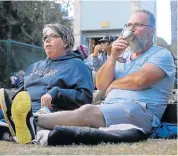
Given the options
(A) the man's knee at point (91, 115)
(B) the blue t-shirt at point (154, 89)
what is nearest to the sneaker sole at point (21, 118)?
(A) the man's knee at point (91, 115)

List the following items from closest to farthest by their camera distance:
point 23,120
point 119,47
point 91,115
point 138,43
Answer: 1. point 23,120
2. point 91,115
3. point 119,47
4. point 138,43

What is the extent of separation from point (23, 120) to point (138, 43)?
3.99ft

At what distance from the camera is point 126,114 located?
3.07m

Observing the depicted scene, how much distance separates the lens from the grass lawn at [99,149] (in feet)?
7.65

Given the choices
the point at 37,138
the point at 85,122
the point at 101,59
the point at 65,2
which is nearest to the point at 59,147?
the point at 37,138

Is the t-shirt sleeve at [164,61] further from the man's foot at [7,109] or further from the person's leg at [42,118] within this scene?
the man's foot at [7,109]

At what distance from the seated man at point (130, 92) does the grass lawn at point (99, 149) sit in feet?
1.00

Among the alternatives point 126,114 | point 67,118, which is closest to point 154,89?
point 126,114

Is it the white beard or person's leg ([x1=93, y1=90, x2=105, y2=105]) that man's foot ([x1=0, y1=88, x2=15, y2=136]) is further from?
person's leg ([x1=93, y1=90, x2=105, y2=105])

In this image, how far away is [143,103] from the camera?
319 cm

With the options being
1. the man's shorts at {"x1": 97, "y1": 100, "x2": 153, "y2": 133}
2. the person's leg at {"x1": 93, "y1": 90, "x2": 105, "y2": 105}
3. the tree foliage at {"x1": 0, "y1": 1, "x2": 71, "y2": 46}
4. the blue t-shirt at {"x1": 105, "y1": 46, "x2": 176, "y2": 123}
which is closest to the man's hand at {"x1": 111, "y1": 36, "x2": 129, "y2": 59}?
the blue t-shirt at {"x1": 105, "y1": 46, "x2": 176, "y2": 123}

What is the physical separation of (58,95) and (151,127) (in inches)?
30.1

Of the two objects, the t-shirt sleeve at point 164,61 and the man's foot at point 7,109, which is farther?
the t-shirt sleeve at point 164,61

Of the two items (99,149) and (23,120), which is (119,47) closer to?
(23,120)
